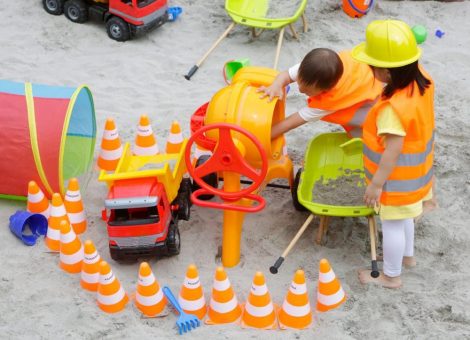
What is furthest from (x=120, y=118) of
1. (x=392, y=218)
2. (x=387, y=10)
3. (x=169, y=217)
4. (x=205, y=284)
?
(x=387, y=10)

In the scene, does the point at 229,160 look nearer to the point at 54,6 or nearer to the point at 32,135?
the point at 32,135

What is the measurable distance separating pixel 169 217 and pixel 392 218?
1189 mm

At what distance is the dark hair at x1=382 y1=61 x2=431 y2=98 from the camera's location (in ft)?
9.91

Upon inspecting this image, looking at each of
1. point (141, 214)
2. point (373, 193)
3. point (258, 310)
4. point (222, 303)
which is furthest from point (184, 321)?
point (373, 193)

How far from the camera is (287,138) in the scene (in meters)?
4.70

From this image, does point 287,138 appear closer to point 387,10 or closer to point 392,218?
point 392,218

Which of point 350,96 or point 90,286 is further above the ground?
point 350,96

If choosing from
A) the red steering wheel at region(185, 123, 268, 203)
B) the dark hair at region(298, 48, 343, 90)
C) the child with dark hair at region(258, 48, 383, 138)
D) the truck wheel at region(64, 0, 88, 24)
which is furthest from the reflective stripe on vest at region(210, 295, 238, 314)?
the truck wheel at region(64, 0, 88, 24)

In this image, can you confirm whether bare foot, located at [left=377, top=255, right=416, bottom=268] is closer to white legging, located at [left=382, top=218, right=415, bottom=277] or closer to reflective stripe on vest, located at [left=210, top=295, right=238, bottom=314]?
white legging, located at [left=382, top=218, right=415, bottom=277]

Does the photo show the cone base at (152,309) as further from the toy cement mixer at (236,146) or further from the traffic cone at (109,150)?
the traffic cone at (109,150)

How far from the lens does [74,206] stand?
385cm

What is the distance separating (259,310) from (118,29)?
11.7ft

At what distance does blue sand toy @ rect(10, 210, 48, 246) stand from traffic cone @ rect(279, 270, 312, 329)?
Result: 1494 mm

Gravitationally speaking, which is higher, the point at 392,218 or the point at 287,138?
the point at 392,218
